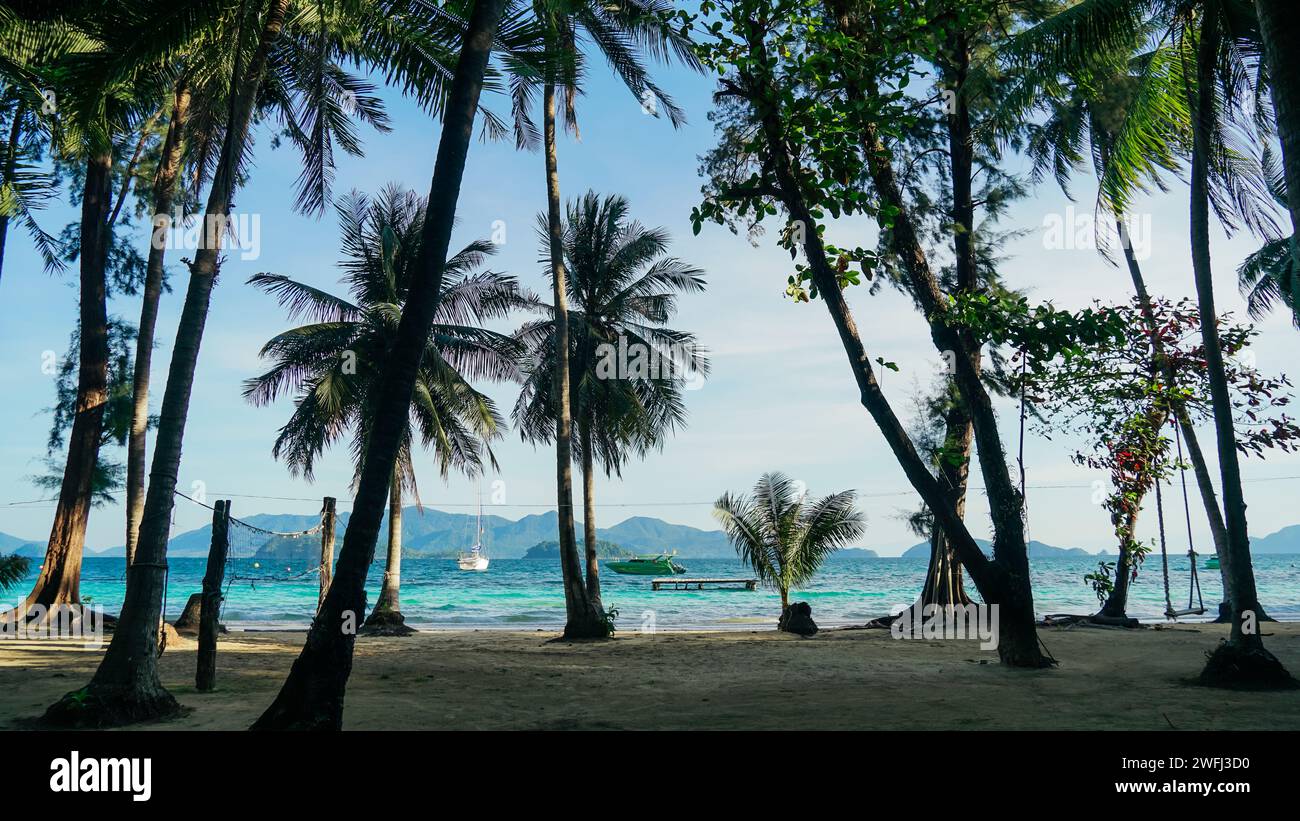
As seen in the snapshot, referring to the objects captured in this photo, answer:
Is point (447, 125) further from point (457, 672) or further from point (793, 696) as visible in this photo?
point (457, 672)

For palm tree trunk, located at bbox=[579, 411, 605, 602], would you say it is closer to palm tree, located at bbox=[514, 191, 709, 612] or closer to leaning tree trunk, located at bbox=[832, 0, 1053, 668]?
palm tree, located at bbox=[514, 191, 709, 612]

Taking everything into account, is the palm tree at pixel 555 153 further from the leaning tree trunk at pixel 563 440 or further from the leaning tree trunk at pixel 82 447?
the leaning tree trunk at pixel 82 447

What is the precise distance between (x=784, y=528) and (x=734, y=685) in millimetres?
10360

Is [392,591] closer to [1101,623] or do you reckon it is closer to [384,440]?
[384,440]

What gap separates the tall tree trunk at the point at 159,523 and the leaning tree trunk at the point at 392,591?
12.2m

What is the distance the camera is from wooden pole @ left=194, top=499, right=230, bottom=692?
9617mm

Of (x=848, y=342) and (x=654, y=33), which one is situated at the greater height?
(x=654, y=33)

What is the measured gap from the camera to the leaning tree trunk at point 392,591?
2034cm

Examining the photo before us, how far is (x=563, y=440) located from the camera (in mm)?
18422

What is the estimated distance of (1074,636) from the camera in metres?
15.2

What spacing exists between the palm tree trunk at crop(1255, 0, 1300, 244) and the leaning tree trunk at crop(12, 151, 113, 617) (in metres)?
17.3

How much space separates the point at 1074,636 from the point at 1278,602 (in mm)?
38996
